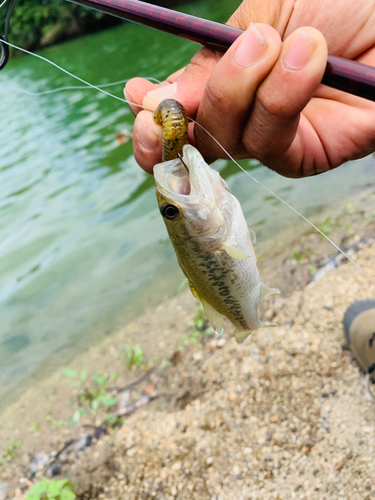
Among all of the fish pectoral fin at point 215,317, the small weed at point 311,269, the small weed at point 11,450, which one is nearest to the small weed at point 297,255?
the small weed at point 311,269

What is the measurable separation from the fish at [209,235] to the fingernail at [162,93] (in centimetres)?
43

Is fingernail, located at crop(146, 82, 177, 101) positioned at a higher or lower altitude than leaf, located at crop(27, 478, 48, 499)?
higher

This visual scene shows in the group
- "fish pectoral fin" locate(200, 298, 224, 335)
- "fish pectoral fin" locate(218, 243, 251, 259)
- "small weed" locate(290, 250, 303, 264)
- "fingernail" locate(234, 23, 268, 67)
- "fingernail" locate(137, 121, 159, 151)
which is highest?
"fingernail" locate(234, 23, 268, 67)

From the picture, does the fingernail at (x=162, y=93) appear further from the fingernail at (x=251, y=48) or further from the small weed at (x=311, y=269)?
the small weed at (x=311, y=269)

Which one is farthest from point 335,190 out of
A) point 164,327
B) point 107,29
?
point 107,29

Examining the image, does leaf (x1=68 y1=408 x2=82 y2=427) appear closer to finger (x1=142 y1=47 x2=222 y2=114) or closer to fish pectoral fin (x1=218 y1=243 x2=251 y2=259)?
fish pectoral fin (x1=218 y1=243 x2=251 y2=259)

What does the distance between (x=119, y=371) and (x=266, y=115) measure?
11.1 ft

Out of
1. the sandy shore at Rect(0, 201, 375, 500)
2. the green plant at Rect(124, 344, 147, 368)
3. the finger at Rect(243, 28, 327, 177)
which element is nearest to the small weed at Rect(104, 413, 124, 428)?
the sandy shore at Rect(0, 201, 375, 500)

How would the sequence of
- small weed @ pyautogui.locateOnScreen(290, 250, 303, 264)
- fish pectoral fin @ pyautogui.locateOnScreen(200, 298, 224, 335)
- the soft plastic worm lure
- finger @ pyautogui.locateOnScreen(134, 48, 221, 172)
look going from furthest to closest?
small weed @ pyautogui.locateOnScreen(290, 250, 303, 264)
fish pectoral fin @ pyautogui.locateOnScreen(200, 298, 224, 335)
finger @ pyautogui.locateOnScreen(134, 48, 221, 172)
the soft plastic worm lure

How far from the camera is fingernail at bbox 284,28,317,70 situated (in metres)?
1.47

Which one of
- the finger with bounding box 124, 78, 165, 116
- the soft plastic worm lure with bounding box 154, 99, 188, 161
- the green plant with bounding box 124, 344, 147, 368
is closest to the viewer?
the soft plastic worm lure with bounding box 154, 99, 188, 161

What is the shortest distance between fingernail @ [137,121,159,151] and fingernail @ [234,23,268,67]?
0.62 meters

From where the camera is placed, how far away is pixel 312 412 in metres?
3.04

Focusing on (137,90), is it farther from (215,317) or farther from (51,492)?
(51,492)
